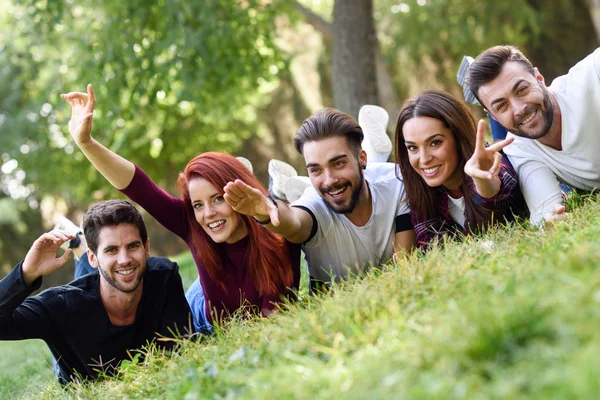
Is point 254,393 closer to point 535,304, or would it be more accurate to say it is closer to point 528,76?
point 535,304

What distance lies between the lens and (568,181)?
443cm

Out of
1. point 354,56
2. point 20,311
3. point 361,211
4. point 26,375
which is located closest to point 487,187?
point 361,211

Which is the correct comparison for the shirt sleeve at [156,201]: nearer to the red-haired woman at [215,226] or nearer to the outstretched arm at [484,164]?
the red-haired woman at [215,226]

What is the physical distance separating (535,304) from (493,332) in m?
0.17

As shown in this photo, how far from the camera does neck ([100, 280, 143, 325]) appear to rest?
419 centimetres

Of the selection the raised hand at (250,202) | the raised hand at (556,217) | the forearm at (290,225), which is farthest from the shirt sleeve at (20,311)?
the raised hand at (556,217)

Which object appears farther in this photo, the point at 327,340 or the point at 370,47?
the point at 370,47

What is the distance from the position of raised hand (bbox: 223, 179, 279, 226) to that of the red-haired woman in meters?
0.43

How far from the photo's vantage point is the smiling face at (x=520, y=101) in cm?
412

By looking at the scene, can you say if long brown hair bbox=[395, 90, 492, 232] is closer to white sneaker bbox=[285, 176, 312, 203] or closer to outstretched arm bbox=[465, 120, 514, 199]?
outstretched arm bbox=[465, 120, 514, 199]

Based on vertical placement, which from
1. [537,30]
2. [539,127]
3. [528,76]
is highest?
[537,30]

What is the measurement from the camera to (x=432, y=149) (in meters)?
4.12

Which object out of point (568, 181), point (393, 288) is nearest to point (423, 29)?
point (568, 181)

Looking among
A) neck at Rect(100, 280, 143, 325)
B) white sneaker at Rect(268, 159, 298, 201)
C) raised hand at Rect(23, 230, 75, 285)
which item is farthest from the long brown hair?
raised hand at Rect(23, 230, 75, 285)
